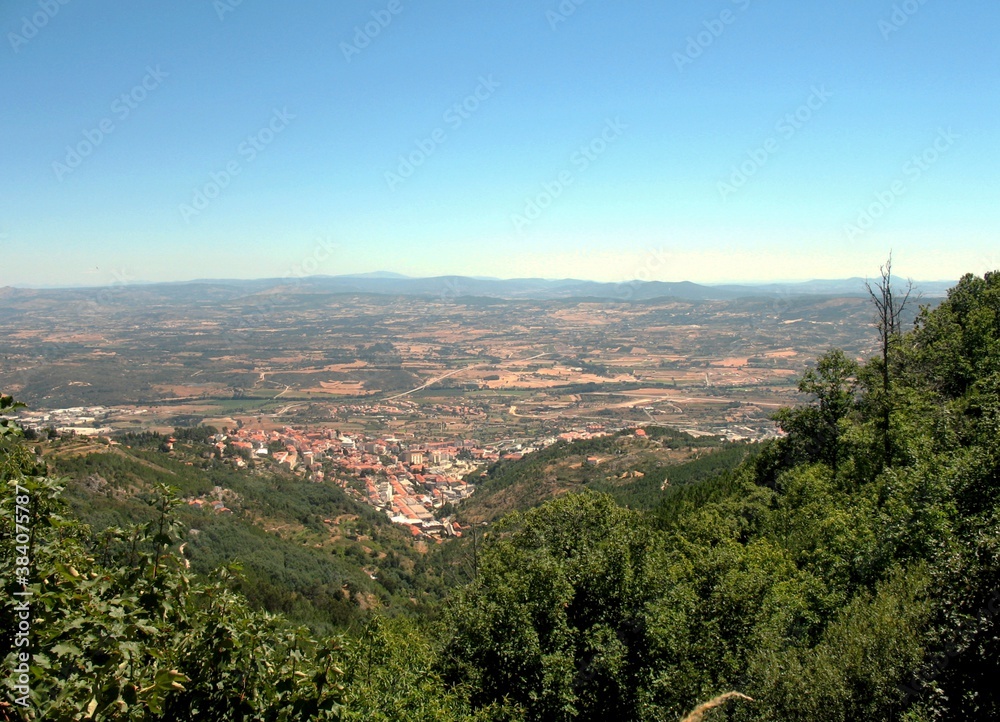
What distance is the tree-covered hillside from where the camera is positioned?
3301mm

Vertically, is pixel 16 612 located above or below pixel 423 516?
above

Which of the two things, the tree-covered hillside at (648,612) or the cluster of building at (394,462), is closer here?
the tree-covered hillside at (648,612)

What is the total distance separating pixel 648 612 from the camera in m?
11.7

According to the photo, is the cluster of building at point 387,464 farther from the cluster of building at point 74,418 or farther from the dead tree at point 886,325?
the dead tree at point 886,325

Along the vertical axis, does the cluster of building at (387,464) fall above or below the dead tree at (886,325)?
below

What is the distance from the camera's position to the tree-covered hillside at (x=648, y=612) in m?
3.30

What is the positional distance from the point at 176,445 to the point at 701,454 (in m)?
53.5

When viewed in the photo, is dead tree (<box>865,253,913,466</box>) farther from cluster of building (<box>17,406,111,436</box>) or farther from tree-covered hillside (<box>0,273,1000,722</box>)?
cluster of building (<box>17,406,111,436</box>)

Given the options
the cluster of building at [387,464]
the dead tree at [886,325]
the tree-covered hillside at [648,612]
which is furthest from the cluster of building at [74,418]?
the dead tree at [886,325]

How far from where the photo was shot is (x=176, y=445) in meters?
60.1

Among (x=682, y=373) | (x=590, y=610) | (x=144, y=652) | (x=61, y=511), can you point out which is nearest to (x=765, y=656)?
(x=590, y=610)

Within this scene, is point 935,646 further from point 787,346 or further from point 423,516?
point 787,346

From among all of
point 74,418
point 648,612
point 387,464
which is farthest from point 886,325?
point 74,418

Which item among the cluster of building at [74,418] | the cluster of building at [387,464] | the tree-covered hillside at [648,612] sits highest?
the tree-covered hillside at [648,612]
